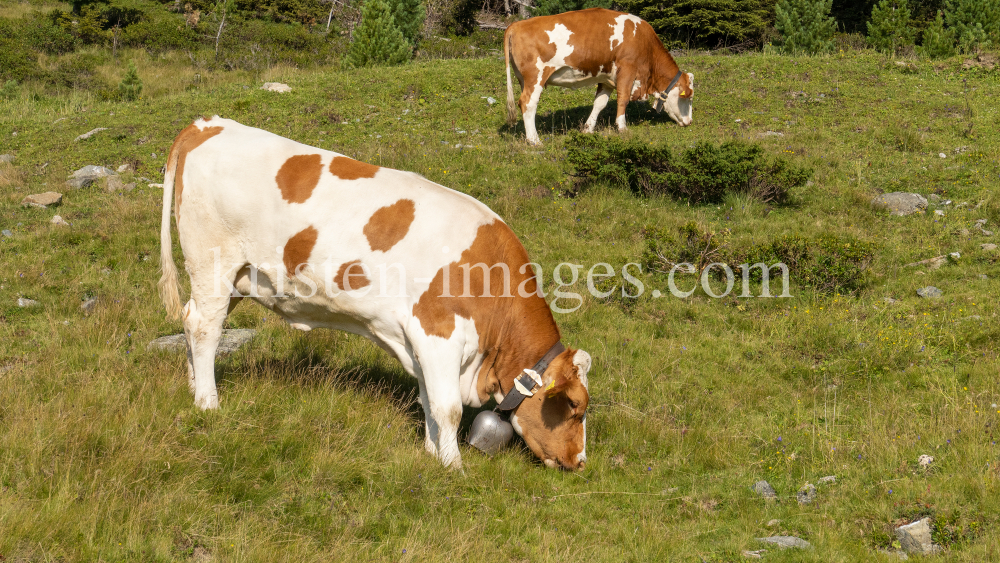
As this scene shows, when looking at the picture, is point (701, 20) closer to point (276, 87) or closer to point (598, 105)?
point (598, 105)

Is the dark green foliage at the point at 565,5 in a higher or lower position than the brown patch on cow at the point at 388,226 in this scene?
lower

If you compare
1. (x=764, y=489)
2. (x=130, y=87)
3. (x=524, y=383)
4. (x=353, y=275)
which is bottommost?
(x=130, y=87)

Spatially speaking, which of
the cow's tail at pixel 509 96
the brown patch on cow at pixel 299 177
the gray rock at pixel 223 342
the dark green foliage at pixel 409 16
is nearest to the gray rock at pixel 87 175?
the gray rock at pixel 223 342

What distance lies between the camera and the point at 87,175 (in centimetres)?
1291

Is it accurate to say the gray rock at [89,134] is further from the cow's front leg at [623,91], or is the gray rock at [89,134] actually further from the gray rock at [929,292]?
the gray rock at [929,292]

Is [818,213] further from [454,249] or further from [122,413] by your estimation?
[122,413]

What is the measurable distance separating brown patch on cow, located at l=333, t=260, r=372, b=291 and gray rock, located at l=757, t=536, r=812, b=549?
3.17m

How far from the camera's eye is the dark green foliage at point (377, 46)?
21766mm

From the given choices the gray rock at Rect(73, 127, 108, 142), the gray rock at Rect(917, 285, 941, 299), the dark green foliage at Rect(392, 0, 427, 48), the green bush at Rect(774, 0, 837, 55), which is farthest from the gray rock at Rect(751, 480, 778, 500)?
the dark green foliage at Rect(392, 0, 427, 48)

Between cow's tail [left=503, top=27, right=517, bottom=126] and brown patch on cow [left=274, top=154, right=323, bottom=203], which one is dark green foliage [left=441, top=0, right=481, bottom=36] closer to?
cow's tail [left=503, top=27, right=517, bottom=126]

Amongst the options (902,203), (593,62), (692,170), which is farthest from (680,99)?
(902,203)

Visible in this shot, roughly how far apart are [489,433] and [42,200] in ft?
30.2

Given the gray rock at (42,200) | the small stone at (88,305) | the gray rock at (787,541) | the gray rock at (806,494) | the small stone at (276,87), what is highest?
the gray rock at (787,541)

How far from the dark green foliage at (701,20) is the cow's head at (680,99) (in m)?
12.2
